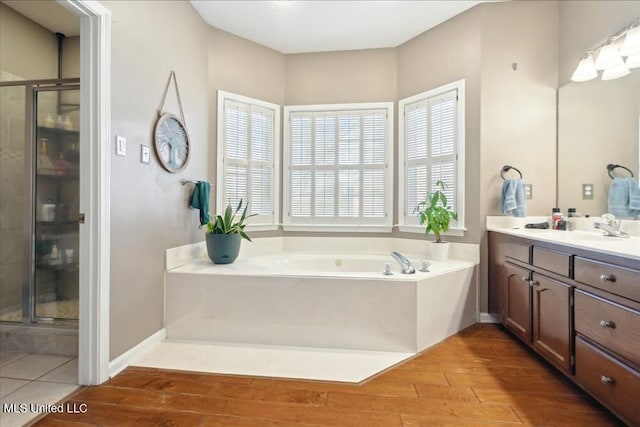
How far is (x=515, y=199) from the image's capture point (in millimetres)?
2541

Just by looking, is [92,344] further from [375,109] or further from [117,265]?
[375,109]

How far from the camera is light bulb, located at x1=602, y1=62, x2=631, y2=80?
2.11 metres

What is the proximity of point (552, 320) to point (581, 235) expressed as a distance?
71 centimetres

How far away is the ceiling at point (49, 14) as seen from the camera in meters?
2.29

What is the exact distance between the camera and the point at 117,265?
1.83 m

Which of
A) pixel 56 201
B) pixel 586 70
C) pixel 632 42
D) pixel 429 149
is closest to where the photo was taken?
pixel 632 42

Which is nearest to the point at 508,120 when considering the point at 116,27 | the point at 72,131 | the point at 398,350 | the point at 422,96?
the point at 422,96

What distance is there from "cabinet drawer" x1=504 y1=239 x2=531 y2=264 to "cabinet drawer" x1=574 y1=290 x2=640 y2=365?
0.50 meters

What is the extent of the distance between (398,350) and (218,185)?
2169 mm

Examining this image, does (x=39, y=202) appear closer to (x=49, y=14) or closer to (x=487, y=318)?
(x=49, y=14)

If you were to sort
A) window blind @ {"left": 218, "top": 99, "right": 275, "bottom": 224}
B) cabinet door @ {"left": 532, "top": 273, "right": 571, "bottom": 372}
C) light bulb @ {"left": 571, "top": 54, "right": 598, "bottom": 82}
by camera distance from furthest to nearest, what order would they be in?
1. window blind @ {"left": 218, "top": 99, "right": 275, "bottom": 224}
2. light bulb @ {"left": 571, "top": 54, "right": 598, "bottom": 82}
3. cabinet door @ {"left": 532, "top": 273, "right": 571, "bottom": 372}

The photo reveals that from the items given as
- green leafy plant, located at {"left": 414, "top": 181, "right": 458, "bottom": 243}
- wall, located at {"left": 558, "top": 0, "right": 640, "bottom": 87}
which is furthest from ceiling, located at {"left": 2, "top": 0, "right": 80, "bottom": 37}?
wall, located at {"left": 558, "top": 0, "right": 640, "bottom": 87}

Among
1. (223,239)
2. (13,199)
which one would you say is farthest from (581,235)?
(13,199)

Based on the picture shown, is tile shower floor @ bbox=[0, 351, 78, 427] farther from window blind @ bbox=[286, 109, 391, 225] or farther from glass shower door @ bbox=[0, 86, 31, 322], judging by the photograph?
window blind @ bbox=[286, 109, 391, 225]
